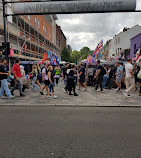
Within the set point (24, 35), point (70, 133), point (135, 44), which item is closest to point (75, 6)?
point (70, 133)

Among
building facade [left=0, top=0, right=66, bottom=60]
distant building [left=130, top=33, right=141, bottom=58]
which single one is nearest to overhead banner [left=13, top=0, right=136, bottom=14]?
building facade [left=0, top=0, right=66, bottom=60]

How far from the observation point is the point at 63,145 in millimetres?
2799

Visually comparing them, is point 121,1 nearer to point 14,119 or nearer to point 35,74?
point 35,74

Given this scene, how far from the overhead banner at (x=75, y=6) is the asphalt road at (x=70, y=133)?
21.7ft

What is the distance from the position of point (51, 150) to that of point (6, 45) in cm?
759

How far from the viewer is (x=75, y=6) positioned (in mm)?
9039

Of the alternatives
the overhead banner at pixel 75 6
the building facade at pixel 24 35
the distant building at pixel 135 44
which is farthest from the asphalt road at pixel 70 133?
the distant building at pixel 135 44

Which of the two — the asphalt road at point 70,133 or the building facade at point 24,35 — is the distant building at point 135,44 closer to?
the building facade at point 24,35

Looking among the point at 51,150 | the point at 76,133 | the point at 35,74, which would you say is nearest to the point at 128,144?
the point at 76,133

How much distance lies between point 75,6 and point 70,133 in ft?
26.3

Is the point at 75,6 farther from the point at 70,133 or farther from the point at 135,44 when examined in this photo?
the point at 135,44

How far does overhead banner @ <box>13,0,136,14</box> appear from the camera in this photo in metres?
8.82

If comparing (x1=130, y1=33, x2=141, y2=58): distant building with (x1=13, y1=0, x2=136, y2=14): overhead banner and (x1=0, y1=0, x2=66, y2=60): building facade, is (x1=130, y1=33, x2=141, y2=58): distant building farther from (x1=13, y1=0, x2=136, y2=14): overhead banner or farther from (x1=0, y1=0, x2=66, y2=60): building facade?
(x1=0, y1=0, x2=66, y2=60): building facade

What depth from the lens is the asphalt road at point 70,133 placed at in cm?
256
